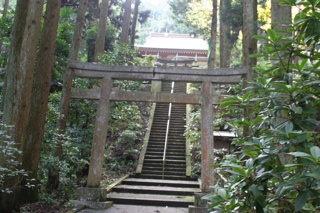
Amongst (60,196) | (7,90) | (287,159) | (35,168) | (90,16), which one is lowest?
(60,196)

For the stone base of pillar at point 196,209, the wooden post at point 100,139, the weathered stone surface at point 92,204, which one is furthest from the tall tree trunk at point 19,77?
the stone base of pillar at point 196,209

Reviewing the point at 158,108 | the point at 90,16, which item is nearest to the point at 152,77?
the point at 158,108

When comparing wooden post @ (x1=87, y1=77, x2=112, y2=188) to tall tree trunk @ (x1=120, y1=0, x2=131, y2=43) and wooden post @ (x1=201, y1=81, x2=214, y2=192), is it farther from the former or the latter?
tall tree trunk @ (x1=120, y1=0, x2=131, y2=43)

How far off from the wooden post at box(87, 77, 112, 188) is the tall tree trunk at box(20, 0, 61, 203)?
1.65 meters

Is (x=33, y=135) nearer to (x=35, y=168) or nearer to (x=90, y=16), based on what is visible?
(x=35, y=168)

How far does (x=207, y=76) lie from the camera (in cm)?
766

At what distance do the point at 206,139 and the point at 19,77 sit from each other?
13.9ft

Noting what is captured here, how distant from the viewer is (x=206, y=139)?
7.41 metres

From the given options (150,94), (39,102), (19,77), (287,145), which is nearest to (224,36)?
(150,94)

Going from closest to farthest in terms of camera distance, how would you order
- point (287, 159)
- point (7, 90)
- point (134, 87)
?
point (287, 159) < point (7, 90) < point (134, 87)

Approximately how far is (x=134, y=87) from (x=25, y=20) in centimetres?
488

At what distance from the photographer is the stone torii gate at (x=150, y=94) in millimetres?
7410

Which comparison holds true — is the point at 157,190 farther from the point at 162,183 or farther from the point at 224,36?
the point at 224,36

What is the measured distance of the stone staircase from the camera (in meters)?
7.96
